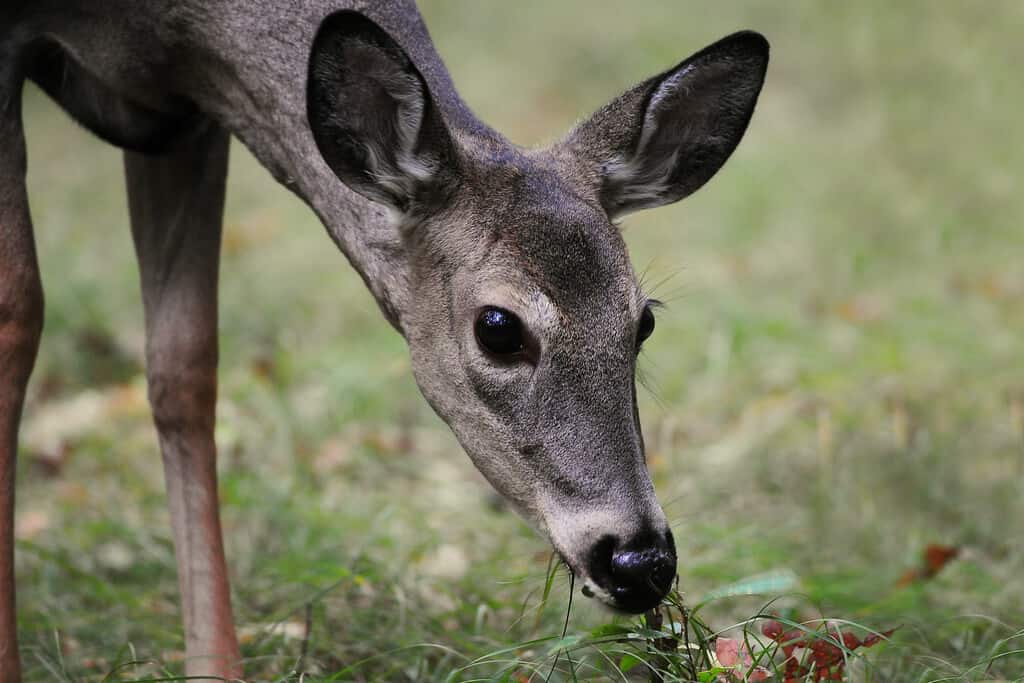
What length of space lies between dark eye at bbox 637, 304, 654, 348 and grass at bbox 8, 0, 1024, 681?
657 mm

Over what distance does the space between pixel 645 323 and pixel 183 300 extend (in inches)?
65.5

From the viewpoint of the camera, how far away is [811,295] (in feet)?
26.8

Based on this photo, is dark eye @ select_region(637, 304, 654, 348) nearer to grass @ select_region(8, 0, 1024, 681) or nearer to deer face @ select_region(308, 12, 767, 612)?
deer face @ select_region(308, 12, 767, 612)

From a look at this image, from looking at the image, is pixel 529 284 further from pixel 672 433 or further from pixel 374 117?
pixel 672 433

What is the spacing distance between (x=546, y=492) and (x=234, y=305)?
495 cm

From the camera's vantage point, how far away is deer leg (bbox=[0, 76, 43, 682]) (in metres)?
3.48

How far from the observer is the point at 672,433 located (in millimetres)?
6160

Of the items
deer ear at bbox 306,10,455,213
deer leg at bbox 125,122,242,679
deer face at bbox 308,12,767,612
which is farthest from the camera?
deer leg at bbox 125,122,242,679

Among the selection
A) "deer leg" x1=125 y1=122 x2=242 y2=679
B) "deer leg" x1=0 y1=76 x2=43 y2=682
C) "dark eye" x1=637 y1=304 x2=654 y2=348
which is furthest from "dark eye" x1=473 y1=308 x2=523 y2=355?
"deer leg" x1=125 y1=122 x2=242 y2=679

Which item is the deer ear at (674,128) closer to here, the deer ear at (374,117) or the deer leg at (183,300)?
the deer ear at (374,117)

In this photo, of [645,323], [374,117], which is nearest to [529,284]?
[645,323]

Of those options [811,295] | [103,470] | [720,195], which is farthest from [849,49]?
[103,470]

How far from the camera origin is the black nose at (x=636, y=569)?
2848 millimetres

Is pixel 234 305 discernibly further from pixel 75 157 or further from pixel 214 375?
pixel 75 157
